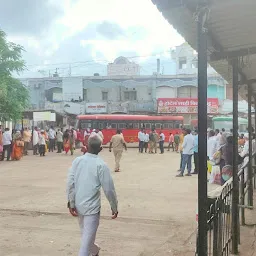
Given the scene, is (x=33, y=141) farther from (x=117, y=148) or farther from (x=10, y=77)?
(x=117, y=148)

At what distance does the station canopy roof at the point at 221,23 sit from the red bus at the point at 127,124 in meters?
30.0

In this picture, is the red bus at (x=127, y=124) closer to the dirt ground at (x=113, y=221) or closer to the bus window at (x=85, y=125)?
the bus window at (x=85, y=125)

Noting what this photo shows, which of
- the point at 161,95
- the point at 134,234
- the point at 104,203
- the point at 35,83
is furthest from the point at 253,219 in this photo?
the point at 35,83

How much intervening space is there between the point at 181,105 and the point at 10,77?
24.2 metres

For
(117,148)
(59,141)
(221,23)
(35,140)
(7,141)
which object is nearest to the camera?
(221,23)

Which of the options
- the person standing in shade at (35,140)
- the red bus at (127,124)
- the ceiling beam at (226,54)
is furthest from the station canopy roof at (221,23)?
the red bus at (127,124)

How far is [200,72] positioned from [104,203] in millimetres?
6416

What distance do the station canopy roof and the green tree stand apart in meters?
17.2

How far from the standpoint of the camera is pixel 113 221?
766 cm

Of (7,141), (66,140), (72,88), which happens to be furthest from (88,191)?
(72,88)

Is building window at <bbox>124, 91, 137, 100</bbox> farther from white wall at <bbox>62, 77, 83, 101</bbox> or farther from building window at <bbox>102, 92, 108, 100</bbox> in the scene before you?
white wall at <bbox>62, 77, 83, 101</bbox>

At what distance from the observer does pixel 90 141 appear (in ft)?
16.0

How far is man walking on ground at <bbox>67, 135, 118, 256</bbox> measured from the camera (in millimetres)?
4695

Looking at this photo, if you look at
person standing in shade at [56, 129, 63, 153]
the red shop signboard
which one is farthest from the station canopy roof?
the red shop signboard
